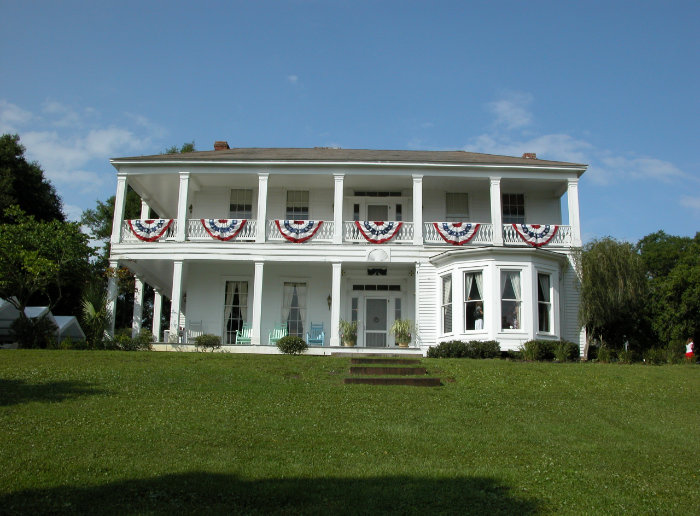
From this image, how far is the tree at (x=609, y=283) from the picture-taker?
67.3 feet

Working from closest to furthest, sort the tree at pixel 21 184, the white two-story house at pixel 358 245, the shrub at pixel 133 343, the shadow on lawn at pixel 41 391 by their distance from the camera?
1. the shadow on lawn at pixel 41 391
2. the shrub at pixel 133 343
3. the white two-story house at pixel 358 245
4. the tree at pixel 21 184

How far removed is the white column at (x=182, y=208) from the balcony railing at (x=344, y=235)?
20cm

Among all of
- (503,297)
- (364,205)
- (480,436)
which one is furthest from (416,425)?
(364,205)

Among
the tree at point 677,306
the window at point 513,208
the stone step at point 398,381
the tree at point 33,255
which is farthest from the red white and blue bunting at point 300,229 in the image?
the tree at point 677,306

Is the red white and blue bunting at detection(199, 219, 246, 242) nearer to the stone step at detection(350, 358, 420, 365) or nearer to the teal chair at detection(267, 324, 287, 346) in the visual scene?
the teal chair at detection(267, 324, 287, 346)

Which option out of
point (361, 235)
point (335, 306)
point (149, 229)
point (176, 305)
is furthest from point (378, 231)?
point (149, 229)


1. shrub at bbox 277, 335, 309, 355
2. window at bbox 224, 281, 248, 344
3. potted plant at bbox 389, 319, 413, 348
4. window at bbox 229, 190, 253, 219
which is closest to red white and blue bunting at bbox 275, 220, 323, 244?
window at bbox 229, 190, 253, 219

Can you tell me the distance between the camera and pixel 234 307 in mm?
24047

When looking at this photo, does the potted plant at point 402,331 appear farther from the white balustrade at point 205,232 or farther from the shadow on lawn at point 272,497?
the shadow on lawn at point 272,497

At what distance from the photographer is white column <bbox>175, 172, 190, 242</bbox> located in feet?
73.9

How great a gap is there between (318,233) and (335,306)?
2.66m

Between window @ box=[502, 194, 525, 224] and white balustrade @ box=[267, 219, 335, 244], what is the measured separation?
21.3 feet

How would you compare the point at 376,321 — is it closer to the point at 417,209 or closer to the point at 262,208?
the point at 417,209

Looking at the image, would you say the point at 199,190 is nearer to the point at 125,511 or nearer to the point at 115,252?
the point at 115,252
